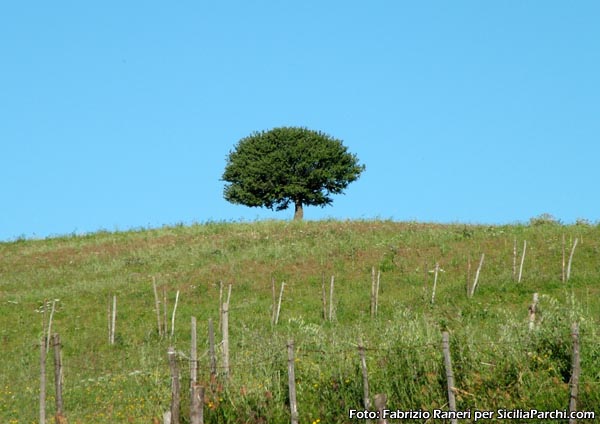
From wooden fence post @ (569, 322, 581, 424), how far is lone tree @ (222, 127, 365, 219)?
64.2 metres

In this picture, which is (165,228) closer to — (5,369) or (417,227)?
(417,227)

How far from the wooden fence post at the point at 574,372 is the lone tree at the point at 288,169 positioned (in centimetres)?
6425

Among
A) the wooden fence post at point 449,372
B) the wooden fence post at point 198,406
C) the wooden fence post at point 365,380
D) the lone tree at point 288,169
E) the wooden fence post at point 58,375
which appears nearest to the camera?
the wooden fence post at point 449,372

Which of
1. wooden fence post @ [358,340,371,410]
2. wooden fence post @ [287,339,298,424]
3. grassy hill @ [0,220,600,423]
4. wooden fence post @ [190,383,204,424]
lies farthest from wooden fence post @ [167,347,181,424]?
wooden fence post @ [358,340,371,410]

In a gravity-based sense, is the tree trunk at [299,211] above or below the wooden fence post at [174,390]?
above


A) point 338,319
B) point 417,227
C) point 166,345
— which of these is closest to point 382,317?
point 338,319

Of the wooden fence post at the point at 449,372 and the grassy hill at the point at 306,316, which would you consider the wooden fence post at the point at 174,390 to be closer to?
the grassy hill at the point at 306,316

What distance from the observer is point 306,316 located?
37031 millimetres

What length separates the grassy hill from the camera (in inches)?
684

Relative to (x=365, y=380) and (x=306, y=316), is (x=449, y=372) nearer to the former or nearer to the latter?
(x=365, y=380)

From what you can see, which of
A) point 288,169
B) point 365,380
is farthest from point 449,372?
point 288,169

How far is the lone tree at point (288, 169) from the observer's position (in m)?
80.7

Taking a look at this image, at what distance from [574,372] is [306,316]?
2188 centimetres

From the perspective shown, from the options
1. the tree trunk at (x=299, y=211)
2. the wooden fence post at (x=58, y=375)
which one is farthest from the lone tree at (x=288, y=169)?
the wooden fence post at (x=58, y=375)
